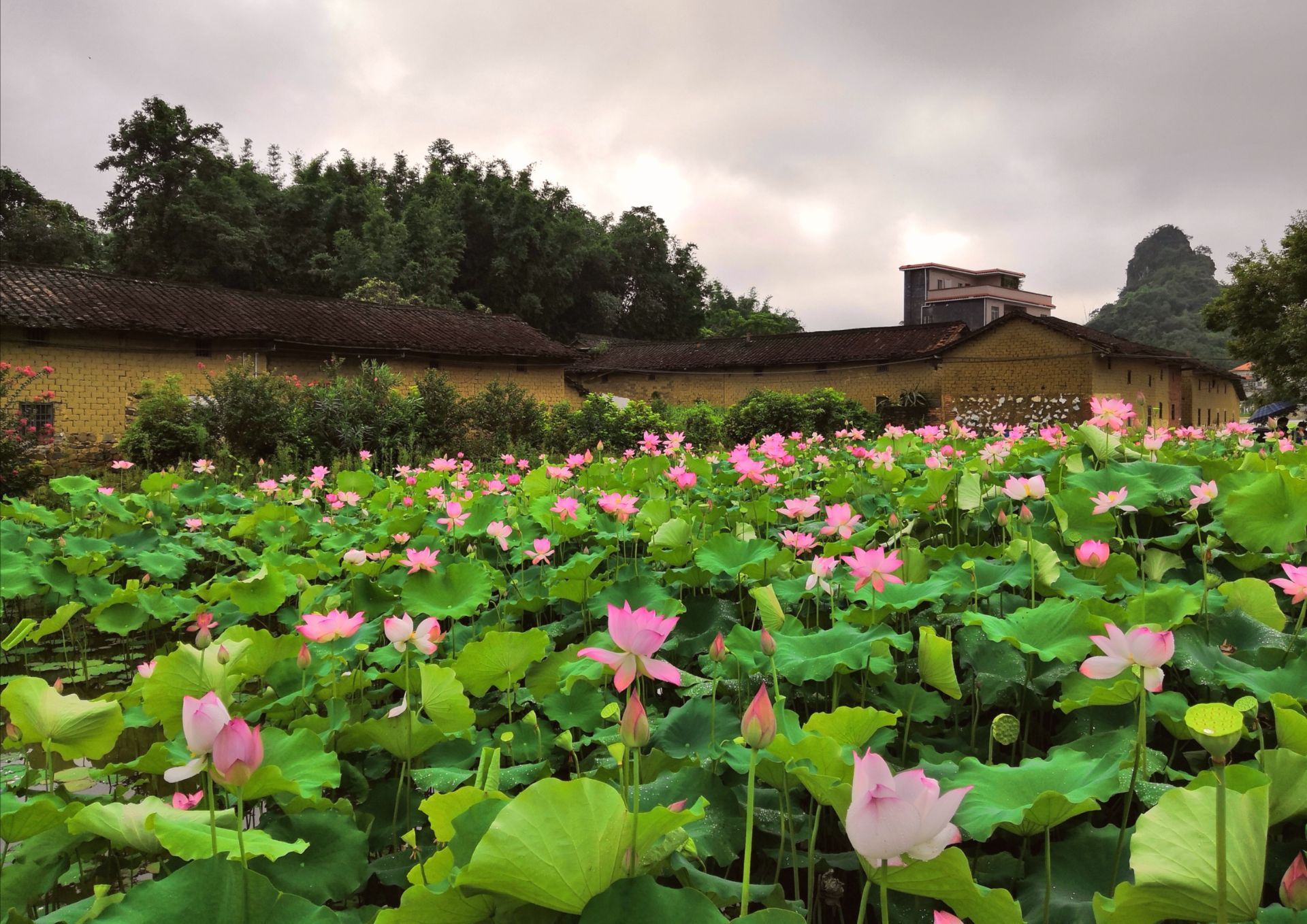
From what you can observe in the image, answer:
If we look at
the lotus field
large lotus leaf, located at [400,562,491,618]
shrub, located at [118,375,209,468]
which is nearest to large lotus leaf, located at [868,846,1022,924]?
the lotus field

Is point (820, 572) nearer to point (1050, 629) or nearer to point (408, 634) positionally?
point (1050, 629)

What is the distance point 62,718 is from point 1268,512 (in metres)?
2.26

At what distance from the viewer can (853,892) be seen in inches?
49.1

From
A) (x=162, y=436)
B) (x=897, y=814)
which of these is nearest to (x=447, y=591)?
(x=897, y=814)

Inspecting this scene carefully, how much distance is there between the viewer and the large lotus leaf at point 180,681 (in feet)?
4.52

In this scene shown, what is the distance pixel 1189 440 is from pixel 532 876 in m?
3.93

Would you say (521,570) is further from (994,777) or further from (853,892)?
(994,777)

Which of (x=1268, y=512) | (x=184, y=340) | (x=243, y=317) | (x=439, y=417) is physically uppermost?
(x=243, y=317)

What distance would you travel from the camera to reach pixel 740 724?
4.47ft

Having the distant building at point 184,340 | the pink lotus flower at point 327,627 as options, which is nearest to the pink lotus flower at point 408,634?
the pink lotus flower at point 327,627

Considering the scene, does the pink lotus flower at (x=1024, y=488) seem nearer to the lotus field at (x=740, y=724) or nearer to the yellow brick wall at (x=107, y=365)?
the lotus field at (x=740, y=724)

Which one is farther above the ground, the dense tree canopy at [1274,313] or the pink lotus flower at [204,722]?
the dense tree canopy at [1274,313]

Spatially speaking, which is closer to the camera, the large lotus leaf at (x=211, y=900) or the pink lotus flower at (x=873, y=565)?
the large lotus leaf at (x=211, y=900)

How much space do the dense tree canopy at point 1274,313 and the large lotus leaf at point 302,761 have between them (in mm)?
23429
